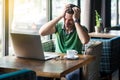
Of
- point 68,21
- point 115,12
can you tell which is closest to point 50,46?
point 68,21

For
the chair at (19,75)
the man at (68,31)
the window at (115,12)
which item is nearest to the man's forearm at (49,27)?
the man at (68,31)

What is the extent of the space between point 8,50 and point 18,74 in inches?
80.8

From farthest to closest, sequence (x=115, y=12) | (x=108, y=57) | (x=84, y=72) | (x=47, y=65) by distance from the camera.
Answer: (x=115, y=12)
(x=108, y=57)
(x=84, y=72)
(x=47, y=65)

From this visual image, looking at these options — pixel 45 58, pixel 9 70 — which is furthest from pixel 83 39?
pixel 9 70

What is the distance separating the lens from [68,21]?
136 inches

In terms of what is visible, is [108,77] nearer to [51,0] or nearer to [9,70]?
[51,0]

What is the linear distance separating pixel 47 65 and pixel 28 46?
1.01ft

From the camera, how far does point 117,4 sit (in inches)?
331

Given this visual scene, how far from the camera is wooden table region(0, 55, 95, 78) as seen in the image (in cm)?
240

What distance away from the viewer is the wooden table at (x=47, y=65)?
2.40 meters

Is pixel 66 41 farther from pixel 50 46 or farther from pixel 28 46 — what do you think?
pixel 28 46

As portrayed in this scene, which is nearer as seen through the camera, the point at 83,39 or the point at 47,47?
the point at 83,39

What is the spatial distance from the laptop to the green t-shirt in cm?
55

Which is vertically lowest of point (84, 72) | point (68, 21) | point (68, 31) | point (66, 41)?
point (84, 72)
